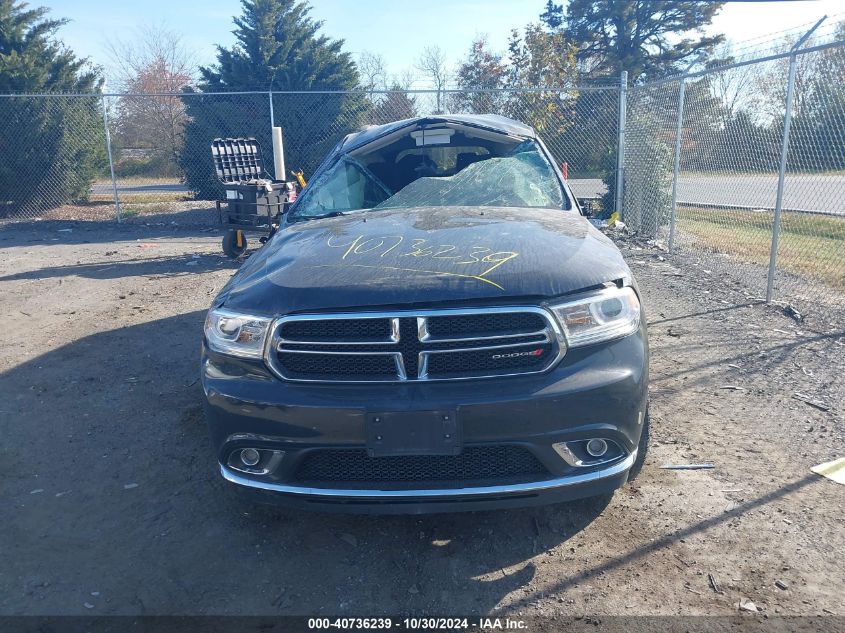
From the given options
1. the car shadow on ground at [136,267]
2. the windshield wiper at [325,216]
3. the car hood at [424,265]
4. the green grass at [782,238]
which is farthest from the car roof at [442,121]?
the car shadow on ground at [136,267]

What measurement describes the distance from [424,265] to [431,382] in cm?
54

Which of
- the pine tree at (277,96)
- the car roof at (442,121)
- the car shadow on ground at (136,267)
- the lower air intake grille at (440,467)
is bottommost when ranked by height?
the car shadow on ground at (136,267)

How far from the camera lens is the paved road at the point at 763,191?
671 centimetres

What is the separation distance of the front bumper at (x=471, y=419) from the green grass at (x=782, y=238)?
19.8 ft

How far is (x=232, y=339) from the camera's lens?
2801 mm

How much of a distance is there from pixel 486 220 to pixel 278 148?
8.27 metres

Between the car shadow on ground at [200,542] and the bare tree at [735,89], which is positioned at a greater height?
the bare tree at [735,89]

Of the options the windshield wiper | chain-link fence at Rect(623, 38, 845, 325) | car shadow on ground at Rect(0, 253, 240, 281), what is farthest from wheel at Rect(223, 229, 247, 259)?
Result: chain-link fence at Rect(623, 38, 845, 325)

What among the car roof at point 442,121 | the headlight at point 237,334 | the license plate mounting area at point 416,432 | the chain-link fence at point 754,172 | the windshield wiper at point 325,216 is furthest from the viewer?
the chain-link fence at point 754,172

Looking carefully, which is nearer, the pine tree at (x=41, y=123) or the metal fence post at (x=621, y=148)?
the metal fence post at (x=621, y=148)

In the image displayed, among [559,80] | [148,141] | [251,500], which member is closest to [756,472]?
[251,500]

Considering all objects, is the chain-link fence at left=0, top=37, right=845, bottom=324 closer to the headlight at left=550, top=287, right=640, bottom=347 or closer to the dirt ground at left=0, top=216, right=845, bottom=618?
the dirt ground at left=0, top=216, right=845, bottom=618

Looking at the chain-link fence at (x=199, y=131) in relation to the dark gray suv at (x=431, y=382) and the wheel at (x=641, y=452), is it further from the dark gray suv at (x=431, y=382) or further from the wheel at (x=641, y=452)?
the dark gray suv at (x=431, y=382)

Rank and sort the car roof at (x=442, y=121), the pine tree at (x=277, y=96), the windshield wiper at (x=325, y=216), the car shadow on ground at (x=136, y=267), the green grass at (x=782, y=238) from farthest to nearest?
the pine tree at (x=277, y=96), the car shadow on ground at (x=136, y=267), the green grass at (x=782, y=238), the car roof at (x=442, y=121), the windshield wiper at (x=325, y=216)
